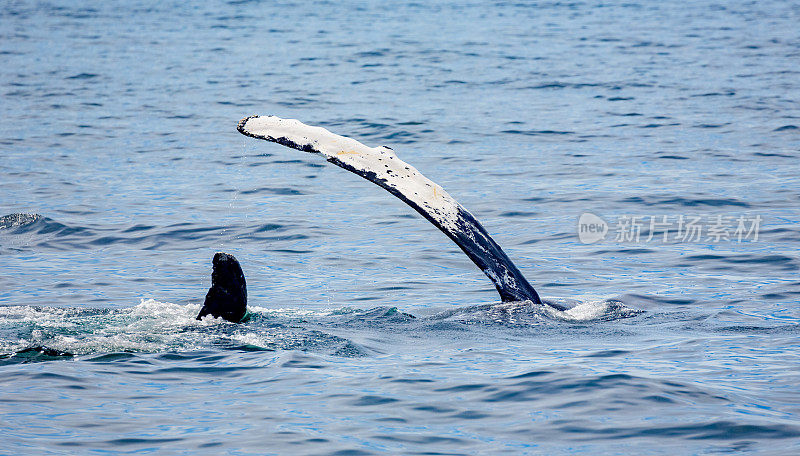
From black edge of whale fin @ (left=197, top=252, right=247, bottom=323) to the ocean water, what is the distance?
12 cm

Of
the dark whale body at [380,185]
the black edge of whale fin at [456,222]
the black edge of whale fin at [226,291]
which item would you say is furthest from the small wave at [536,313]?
the black edge of whale fin at [226,291]

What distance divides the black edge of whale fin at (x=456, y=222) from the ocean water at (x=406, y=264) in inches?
14.6

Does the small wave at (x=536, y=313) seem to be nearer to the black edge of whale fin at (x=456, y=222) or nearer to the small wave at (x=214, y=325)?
the small wave at (x=214, y=325)

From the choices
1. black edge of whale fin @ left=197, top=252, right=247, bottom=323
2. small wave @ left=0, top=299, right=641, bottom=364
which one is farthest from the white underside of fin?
small wave @ left=0, top=299, right=641, bottom=364

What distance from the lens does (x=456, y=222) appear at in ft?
25.8

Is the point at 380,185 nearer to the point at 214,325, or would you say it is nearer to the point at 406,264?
the point at 214,325

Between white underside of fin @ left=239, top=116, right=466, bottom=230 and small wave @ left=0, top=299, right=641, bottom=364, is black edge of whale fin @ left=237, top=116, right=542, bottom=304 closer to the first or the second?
white underside of fin @ left=239, top=116, right=466, bottom=230

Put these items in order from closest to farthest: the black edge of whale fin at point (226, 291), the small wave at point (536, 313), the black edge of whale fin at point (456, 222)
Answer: the black edge of whale fin at point (456, 222), the black edge of whale fin at point (226, 291), the small wave at point (536, 313)

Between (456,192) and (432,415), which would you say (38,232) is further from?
(432,415)

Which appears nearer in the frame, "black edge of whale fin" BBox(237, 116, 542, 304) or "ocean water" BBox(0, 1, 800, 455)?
"ocean water" BBox(0, 1, 800, 455)

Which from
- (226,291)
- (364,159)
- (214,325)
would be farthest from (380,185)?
(214,325)

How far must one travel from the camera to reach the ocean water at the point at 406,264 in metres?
6.17

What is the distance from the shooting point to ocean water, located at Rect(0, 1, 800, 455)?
6172mm

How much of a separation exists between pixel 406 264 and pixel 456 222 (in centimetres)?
402
